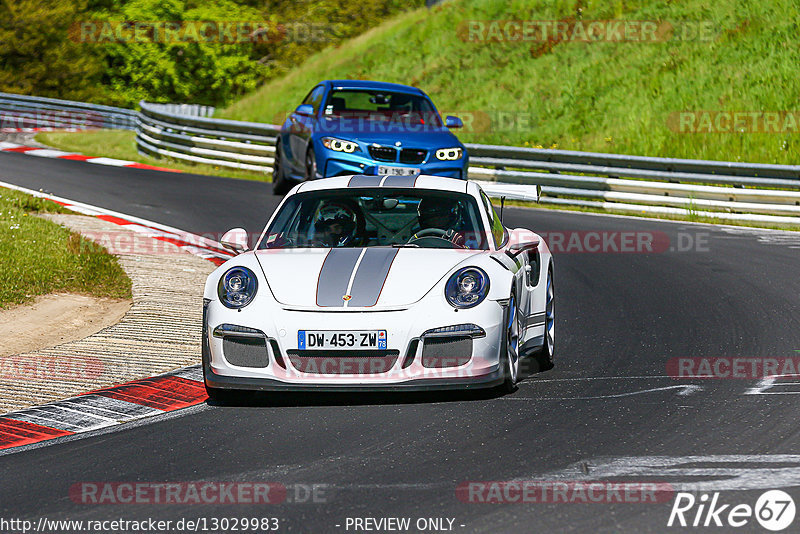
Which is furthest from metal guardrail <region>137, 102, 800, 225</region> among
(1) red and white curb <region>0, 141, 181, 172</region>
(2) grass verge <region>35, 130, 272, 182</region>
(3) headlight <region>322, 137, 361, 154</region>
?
(3) headlight <region>322, 137, 361, 154</region>

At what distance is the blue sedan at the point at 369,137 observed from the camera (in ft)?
51.2

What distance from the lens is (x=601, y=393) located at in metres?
7.41

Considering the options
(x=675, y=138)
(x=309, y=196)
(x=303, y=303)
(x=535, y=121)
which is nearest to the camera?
(x=303, y=303)

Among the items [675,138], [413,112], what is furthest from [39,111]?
[413,112]

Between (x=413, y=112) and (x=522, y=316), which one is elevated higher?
(x=413, y=112)

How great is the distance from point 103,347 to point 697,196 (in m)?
11.7

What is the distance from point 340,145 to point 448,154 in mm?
1376

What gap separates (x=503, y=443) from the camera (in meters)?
6.16

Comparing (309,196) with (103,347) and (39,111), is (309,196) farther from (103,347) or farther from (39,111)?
(39,111)

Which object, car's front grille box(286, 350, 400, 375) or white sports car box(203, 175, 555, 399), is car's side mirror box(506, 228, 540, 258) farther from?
car's front grille box(286, 350, 400, 375)

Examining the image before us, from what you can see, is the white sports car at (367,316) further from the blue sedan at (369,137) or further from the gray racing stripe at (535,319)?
the blue sedan at (369,137)

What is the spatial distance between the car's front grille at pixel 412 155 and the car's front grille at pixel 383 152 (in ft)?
0.34

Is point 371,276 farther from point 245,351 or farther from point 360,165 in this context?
point 360,165

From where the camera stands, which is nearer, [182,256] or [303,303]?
[303,303]
